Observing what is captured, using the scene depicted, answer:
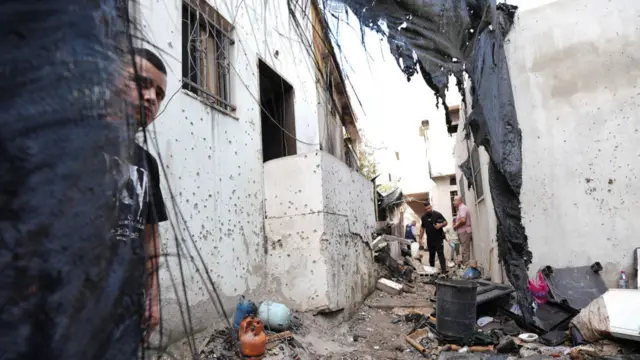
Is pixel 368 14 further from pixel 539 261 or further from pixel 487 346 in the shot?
pixel 539 261

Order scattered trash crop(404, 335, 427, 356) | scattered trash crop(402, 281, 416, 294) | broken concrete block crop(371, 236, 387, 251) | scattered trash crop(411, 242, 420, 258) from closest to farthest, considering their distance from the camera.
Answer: scattered trash crop(404, 335, 427, 356), scattered trash crop(402, 281, 416, 294), broken concrete block crop(371, 236, 387, 251), scattered trash crop(411, 242, 420, 258)

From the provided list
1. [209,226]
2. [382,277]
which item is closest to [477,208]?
[382,277]

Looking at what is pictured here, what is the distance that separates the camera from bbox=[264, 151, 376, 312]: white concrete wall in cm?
482

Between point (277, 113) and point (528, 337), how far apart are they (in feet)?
15.8

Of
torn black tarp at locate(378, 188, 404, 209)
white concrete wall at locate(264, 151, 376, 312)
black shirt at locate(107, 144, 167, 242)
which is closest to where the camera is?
black shirt at locate(107, 144, 167, 242)

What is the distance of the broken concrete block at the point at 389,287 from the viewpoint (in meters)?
6.93

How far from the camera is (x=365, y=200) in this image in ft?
23.4

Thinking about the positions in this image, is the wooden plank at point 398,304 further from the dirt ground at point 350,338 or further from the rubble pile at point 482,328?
the rubble pile at point 482,328

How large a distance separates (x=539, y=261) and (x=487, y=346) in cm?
157

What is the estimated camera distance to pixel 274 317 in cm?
411

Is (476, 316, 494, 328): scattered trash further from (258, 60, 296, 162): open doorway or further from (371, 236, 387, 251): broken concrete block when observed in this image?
(258, 60, 296, 162): open doorway

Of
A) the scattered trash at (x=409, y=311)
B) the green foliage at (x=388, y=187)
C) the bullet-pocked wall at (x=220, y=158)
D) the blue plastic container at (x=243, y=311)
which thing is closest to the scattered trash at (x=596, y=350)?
the scattered trash at (x=409, y=311)

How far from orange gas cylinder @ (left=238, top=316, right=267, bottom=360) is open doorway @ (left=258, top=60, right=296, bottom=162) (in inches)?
131

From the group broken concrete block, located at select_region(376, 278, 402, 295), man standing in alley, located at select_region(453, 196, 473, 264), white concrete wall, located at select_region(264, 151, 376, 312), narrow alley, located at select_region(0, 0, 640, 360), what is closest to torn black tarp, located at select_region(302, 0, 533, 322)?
narrow alley, located at select_region(0, 0, 640, 360)
